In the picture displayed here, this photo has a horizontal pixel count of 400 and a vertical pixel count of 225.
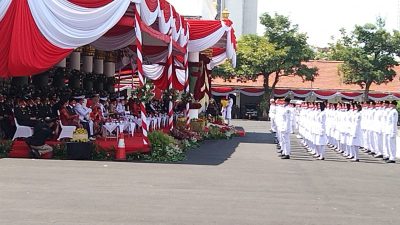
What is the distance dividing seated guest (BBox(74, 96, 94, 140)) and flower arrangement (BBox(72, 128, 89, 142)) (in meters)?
1.25

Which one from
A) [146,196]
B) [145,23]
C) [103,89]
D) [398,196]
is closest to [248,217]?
[146,196]

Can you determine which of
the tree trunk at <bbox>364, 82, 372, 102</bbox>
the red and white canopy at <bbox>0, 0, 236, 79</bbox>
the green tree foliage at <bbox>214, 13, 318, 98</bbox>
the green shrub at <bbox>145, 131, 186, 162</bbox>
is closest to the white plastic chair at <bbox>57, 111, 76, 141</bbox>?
the red and white canopy at <bbox>0, 0, 236, 79</bbox>

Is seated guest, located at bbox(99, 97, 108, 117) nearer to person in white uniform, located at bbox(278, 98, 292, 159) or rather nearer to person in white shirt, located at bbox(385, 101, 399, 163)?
person in white uniform, located at bbox(278, 98, 292, 159)

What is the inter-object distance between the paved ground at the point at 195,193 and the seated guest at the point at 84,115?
333 cm

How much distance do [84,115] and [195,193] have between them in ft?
27.9

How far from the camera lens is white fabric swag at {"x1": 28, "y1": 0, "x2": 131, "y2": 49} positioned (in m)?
15.9

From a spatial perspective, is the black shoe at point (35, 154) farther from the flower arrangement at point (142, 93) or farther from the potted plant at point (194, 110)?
the potted plant at point (194, 110)

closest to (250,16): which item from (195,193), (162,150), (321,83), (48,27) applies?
(321,83)

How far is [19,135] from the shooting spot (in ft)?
55.3

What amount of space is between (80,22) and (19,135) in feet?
10.6

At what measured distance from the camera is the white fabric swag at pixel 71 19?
15938 mm

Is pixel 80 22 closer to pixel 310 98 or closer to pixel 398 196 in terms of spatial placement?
pixel 398 196

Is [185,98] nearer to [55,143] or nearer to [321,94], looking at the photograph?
[55,143]

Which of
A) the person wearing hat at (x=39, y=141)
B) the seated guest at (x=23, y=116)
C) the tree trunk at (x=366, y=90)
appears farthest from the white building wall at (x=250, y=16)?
the person wearing hat at (x=39, y=141)
